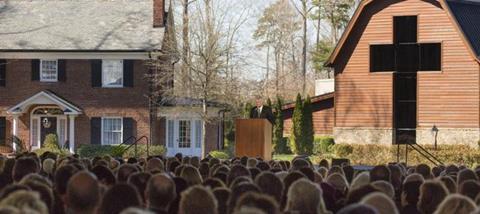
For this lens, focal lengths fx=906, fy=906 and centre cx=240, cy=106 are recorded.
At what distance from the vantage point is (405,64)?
134 feet

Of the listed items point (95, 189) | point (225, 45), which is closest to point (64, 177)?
point (95, 189)

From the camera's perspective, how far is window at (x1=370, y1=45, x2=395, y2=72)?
41.0 m

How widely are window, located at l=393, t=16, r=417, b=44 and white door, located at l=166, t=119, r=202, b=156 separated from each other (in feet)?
34.8

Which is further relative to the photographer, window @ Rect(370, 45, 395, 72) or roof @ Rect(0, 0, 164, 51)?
roof @ Rect(0, 0, 164, 51)

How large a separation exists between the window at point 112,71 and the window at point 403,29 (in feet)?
42.3

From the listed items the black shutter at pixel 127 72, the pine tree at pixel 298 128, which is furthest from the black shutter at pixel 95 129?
the pine tree at pixel 298 128

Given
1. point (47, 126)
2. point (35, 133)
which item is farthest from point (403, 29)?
point (35, 133)

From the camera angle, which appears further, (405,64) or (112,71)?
(112,71)

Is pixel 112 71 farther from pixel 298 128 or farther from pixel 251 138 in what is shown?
pixel 251 138

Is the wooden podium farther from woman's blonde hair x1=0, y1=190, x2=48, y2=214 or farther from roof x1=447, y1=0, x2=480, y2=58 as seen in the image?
woman's blonde hair x1=0, y1=190, x2=48, y2=214

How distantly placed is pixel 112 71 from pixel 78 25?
154 inches

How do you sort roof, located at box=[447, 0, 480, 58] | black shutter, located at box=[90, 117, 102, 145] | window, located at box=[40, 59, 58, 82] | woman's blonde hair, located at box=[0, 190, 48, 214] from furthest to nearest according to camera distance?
window, located at box=[40, 59, 58, 82] → black shutter, located at box=[90, 117, 102, 145] → roof, located at box=[447, 0, 480, 58] → woman's blonde hair, located at box=[0, 190, 48, 214]

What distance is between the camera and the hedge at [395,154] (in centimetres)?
3566

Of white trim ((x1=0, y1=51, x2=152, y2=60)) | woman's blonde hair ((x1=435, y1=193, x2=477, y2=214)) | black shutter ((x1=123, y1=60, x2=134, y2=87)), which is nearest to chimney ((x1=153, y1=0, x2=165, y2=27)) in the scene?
white trim ((x1=0, y1=51, x2=152, y2=60))
